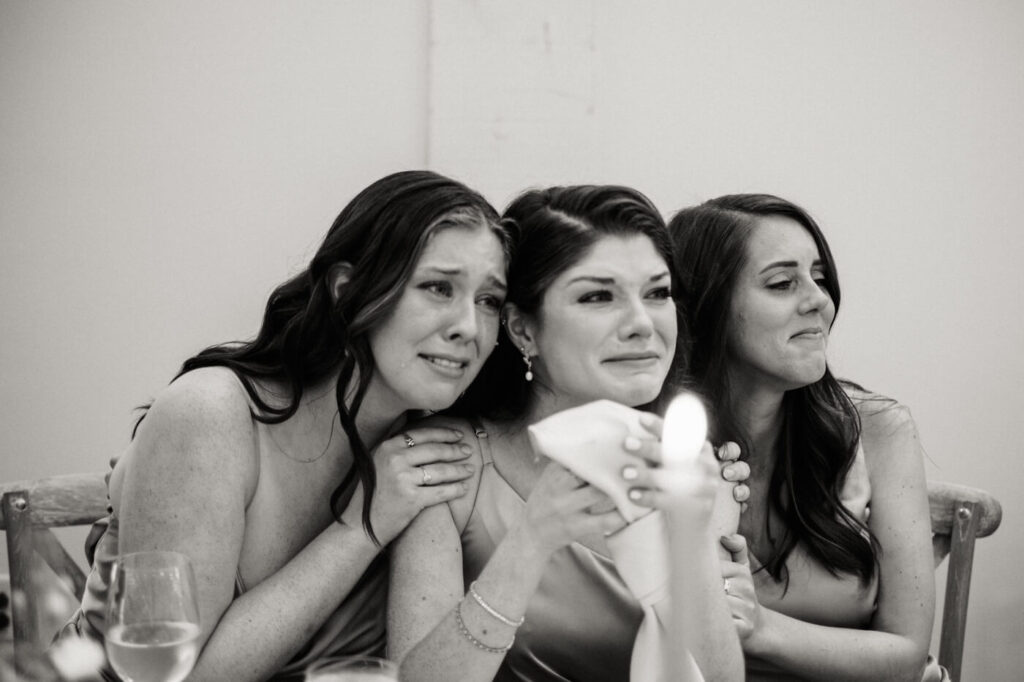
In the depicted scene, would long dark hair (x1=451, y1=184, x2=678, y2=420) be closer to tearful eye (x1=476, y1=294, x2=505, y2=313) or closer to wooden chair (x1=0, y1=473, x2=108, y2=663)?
tearful eye (x1=476, y1=294, x2=505, y2=313)

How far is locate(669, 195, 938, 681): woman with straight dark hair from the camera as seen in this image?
2293mm

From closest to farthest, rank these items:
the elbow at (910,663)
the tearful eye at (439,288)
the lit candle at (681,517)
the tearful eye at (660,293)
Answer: the lit candle at (681,517) → the tearful eye at (439,288) → the tearful eye at (660,293) → the elbow at (910,663)

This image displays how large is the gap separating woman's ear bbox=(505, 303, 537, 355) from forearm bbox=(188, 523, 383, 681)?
50 centimetres

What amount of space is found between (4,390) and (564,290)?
2.24 m

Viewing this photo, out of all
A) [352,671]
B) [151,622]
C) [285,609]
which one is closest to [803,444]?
[285,609]

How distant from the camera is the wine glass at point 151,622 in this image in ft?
3.69

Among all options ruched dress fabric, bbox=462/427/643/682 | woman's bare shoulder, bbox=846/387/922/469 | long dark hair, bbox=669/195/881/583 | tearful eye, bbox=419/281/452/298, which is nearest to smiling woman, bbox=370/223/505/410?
tearful eye, bbox=419/281/452/298

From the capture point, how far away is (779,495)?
242 cm

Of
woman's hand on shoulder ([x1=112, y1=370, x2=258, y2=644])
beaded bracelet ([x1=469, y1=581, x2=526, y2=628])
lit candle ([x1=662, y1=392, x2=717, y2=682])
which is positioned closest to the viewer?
lit candle ([x1=662, y1=392, x2=717, y2=682])

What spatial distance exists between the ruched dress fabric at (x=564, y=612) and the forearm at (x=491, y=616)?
1.19 ft

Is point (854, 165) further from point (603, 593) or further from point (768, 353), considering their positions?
point (603, 593)

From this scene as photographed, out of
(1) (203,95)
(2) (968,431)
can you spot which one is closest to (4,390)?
(1) (203,95)

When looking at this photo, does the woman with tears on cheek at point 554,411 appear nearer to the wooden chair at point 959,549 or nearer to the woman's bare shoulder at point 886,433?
the woman's bare shoulder at point 886,433

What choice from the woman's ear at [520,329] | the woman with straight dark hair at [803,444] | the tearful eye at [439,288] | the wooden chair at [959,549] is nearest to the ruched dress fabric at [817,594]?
the woman with straight dark hair at [803,444]
